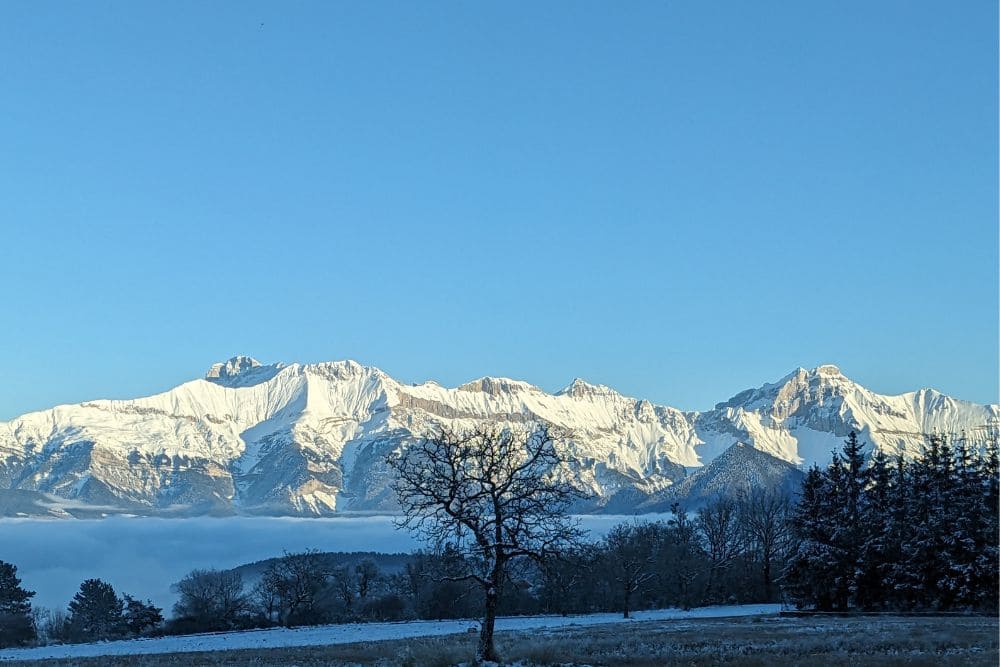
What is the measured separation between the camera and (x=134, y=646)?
6153 centimetres

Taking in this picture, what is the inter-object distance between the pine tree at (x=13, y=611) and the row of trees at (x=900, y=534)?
64.5 metres

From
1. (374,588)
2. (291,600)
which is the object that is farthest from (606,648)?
(374,588)

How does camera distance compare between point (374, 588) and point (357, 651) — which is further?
point (374, 588)

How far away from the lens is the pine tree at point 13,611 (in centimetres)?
9188

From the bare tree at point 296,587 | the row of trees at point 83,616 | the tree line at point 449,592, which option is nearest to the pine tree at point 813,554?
the tree line at point 449,592

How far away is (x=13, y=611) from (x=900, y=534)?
84233mm

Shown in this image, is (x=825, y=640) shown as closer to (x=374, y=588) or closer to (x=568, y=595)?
(x=568, y=595)

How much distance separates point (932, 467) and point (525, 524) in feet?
173

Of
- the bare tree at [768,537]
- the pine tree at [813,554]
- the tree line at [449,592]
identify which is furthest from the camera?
the bare tree at [768,537]

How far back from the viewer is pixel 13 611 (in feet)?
352

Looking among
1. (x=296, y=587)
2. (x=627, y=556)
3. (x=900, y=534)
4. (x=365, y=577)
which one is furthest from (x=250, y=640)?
(x=365, y=577)

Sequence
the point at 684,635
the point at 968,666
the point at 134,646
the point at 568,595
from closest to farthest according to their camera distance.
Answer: the point at 968,666
the point at 684,635
the point at 134,646
the point at 568,595

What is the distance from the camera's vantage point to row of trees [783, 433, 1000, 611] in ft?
233

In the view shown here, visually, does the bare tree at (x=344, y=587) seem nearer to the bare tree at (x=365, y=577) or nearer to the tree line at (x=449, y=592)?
the tree line at (x=449, y=592)
